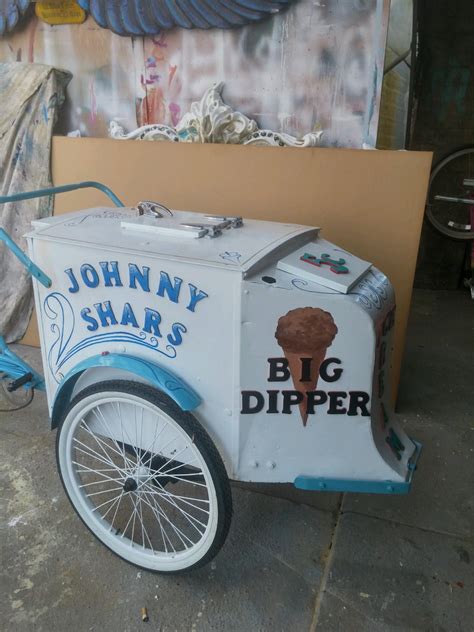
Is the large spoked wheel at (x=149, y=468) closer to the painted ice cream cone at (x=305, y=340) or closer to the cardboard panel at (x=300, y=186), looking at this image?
the painted ice cream cone at (x=305, y=340)

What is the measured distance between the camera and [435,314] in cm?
461

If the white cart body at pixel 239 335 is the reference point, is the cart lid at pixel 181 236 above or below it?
above

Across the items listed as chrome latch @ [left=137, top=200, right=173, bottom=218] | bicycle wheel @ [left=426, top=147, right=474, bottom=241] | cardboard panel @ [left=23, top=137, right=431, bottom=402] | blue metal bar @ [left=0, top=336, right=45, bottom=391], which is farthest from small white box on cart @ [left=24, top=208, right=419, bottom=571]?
bicycle wheel @ [left=426, top=147, right=474, bottom=241]

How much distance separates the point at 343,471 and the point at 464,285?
446 centimetres

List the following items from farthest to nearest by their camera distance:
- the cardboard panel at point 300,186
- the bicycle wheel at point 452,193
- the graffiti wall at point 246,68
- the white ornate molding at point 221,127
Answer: the bicycle wheel at point 452,193 < the white ornate molding at point 221,127 < the graffiti wall at point 246,68 < the cardboard panel at point 300,186

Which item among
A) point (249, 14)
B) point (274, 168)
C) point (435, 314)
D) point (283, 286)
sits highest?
point (249, 14)

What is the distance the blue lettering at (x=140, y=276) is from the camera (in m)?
1.56

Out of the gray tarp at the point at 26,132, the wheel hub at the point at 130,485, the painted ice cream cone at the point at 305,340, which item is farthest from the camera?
the gray tarp at the point at 26,132

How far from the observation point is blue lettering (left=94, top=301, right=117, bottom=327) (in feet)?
5.48

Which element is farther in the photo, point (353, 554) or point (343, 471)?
point (353, 554)

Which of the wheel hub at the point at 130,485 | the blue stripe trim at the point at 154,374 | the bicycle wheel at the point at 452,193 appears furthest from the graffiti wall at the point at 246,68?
the bicycle wheel at the point at 452,193

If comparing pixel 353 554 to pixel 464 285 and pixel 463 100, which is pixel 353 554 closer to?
pixel 464 285

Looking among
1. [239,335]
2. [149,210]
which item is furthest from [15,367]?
[239,335]

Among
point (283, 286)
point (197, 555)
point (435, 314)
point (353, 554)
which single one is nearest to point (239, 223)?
point (283, 286)
